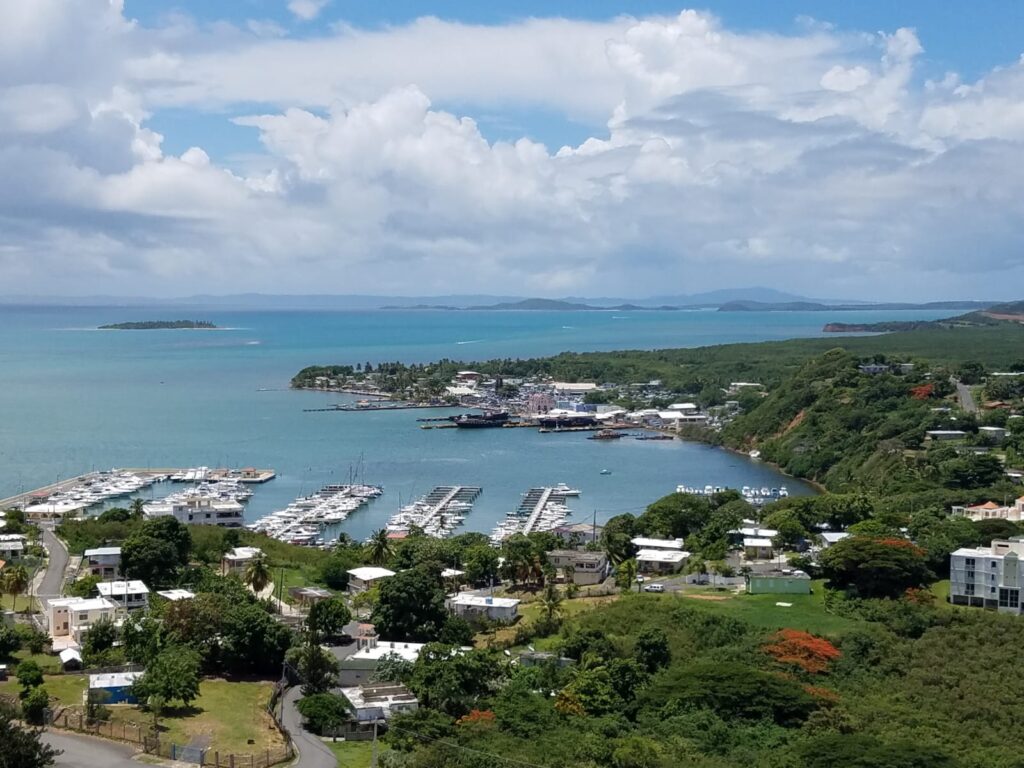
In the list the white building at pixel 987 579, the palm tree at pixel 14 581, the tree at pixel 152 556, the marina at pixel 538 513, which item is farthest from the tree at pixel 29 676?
the marina at pixel 538 513

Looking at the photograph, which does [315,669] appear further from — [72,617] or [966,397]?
[966,397]

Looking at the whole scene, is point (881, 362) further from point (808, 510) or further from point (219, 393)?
point (219, 393)

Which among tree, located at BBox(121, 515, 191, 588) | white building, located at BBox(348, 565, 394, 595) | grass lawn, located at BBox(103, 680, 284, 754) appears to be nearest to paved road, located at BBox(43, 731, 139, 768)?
grass lawn, located at BBox(103, 680, 284, 754)

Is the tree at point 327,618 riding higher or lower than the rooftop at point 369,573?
higher

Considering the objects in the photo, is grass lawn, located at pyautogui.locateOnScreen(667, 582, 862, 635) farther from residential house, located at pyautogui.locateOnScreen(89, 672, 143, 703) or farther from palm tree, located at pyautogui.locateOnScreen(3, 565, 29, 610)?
palm tree, located at pyautogui.locateOnScreen(3, 565, 29, 610)

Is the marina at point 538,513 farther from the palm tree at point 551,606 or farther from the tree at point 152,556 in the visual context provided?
the tree at point 152,556

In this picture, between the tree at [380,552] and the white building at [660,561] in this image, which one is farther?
the white building at [660,561]
